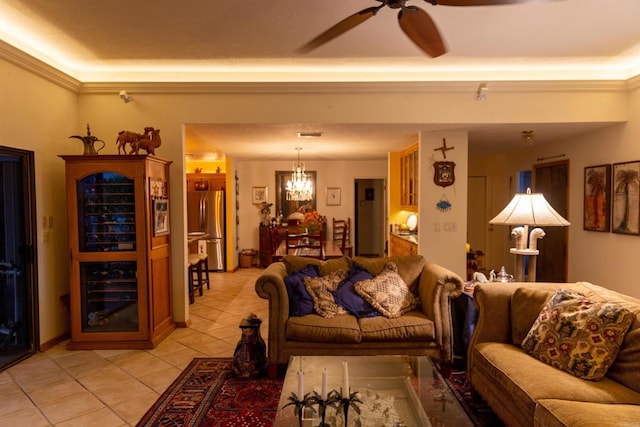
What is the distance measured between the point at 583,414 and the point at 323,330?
5.50 ft

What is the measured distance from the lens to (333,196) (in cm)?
836

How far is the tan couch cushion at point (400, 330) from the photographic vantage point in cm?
287

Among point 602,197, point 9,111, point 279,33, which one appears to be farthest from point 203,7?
Result: point 602,197

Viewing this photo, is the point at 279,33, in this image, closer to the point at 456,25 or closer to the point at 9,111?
the point at 456,25

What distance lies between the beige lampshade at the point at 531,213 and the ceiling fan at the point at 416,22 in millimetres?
1356

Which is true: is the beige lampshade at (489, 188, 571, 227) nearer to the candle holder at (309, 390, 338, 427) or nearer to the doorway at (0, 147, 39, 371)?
the candle holder at (309, 390, 338, 427)

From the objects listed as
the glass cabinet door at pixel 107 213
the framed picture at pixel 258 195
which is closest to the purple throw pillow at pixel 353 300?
the glass cabinet door at pixel 107 213

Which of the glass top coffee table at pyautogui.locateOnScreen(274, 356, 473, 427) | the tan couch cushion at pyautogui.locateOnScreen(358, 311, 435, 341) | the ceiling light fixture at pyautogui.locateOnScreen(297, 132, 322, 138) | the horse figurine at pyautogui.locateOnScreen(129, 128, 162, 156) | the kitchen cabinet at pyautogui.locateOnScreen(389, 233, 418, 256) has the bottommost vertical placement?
the glass top coffee table at pyautogui.locateOnScreen(274, 356, 473, 427)

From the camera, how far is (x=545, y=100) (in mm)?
4066

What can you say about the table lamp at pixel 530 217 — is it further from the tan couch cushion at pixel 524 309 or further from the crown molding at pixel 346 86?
the crown molding at pixel 346 86

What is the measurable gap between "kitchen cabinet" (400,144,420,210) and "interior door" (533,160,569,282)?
1937mm

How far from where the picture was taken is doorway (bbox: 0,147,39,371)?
3404 millimetres

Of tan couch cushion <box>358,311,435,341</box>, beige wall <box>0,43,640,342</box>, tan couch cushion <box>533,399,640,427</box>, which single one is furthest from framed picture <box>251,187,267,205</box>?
tan couch cushion <box>533,399,640,427</box>

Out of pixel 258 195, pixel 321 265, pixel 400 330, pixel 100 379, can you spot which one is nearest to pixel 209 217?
pixel 258 195
